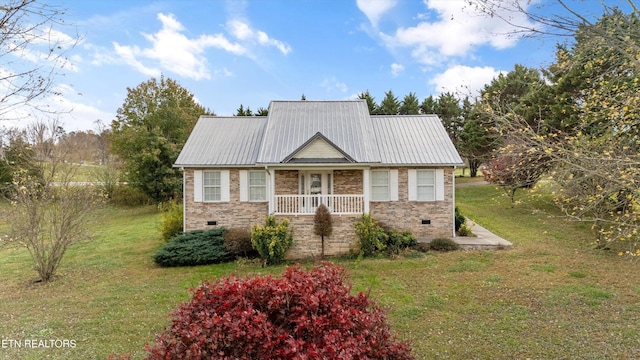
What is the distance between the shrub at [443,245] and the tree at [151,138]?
2004 centimetres

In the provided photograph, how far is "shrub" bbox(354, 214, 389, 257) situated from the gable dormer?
2447 mm

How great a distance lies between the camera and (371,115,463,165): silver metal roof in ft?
45.0

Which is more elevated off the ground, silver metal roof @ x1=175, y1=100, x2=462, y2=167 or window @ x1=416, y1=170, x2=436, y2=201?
silver metal roof @ x1=175, y1=100, x2=462, y2=167

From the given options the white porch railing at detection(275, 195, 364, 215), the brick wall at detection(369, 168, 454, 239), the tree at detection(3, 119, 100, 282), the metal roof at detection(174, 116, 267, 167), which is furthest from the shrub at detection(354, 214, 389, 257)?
the tree at detection(3, 119, 100, 282)

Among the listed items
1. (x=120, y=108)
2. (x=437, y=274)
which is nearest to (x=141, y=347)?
(x=437, y=274)

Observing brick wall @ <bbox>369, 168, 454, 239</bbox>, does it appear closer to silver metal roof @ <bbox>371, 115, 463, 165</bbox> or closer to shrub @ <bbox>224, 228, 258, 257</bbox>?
silver metal roof @ <bbox>371, 115, 463, 165</bbox>

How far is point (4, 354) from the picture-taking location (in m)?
5.59

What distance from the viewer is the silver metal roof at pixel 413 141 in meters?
13.7

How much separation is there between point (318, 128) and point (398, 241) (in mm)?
5943

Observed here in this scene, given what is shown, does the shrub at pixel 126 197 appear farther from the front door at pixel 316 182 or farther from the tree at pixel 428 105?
the tree at pixel 428 105

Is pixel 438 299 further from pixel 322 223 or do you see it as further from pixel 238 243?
pixel 238 243

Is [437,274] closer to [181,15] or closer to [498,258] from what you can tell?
[498,258]

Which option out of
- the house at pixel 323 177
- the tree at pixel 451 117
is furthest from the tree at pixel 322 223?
the tree at pixel 451 117

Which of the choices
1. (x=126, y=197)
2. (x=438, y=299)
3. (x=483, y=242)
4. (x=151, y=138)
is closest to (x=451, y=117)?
(x=483, y=242)
